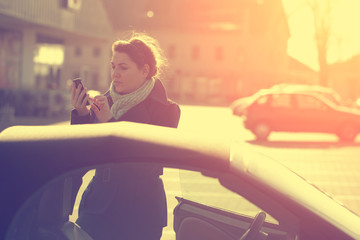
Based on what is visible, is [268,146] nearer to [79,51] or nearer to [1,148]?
[1,148]

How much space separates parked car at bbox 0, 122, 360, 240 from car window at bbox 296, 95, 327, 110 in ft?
49.5

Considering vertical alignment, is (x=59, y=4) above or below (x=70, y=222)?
above

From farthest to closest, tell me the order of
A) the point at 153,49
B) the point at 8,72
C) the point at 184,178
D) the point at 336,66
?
the point at 336,66, the point at 8,72, the point at 153,49, the point at 184,178

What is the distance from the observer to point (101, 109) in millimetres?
2961

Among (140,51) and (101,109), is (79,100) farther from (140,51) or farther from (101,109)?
(140,51)

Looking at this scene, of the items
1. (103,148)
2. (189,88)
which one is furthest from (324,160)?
(189,88)

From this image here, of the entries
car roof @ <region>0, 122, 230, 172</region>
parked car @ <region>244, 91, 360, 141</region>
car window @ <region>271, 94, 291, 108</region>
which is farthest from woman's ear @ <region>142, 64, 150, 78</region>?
car window @ <region>271, 94, 291, 108</region>

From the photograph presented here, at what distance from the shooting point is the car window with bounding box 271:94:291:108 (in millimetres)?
16703

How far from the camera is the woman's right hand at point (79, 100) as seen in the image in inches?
117

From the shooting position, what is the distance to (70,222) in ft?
7.16

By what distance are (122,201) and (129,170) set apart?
0.23 metres

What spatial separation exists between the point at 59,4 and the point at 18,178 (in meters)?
24.3

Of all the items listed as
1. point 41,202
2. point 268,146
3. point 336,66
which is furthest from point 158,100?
point 336,66

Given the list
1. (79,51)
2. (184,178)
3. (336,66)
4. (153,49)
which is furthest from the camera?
(336,66)
